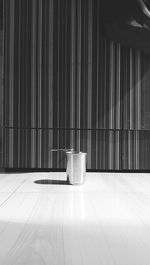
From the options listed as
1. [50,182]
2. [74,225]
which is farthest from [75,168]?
[74,225]

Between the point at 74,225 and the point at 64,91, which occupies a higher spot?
the point at 64,91

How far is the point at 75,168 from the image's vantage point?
0.88 meters

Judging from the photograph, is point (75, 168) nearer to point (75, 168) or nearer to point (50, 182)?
point (75, 168)

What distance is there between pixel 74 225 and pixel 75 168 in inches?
14.8

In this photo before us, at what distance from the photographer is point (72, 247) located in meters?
0.41

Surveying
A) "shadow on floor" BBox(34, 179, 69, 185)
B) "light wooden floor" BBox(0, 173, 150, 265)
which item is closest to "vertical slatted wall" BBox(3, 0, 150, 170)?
"shadow on floor" BBox(34, 179, 69, 185)

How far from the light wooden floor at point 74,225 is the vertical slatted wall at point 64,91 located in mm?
827

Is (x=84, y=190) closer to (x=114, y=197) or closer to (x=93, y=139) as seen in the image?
(x=114, y=197)

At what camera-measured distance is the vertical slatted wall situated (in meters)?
1.66

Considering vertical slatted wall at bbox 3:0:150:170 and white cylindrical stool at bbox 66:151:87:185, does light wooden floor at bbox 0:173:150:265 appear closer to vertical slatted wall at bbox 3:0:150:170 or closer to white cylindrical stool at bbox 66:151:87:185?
white cylindrical stool at bbox 66:151:87:185

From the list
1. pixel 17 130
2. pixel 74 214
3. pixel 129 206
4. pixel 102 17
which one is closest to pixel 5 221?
pixel 74 214

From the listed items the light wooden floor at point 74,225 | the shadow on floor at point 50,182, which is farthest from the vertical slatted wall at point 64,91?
the light wooden floor at point 74,225

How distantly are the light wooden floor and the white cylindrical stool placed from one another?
0.04 metres

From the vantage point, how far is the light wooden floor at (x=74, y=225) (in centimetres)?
39
